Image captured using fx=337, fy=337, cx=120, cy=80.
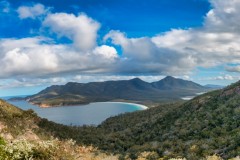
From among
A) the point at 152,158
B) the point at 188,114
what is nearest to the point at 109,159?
the point at 152,158

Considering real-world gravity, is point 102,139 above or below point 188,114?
below

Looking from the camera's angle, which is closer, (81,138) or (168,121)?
(81,138)

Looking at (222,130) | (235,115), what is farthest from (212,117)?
(222,130)

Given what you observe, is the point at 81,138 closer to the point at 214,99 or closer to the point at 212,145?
the point at 214,99

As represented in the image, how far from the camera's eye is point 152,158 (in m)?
52.3

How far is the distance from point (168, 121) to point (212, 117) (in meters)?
25.9

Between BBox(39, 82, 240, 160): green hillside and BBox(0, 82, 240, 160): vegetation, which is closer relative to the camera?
BBox(0, 82, 240, 160): vegetation

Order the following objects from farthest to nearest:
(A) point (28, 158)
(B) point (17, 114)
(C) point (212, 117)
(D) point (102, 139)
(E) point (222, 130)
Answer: (D) point (102, 139) → (B) point (17, 114) → (C) point (212, 117) → (E) point (222, 130) → (A) point (28, 158)

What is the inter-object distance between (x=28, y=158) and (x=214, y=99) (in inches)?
3340

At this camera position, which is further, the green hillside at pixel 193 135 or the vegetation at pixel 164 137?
the green hillside at pixel 193 135

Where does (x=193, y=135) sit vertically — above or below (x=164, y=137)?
above

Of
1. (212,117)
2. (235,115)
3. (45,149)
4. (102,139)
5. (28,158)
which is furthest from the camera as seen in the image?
(102,139)

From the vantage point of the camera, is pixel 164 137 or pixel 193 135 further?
pixel 164 137

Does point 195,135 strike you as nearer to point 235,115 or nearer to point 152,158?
point 235,115
